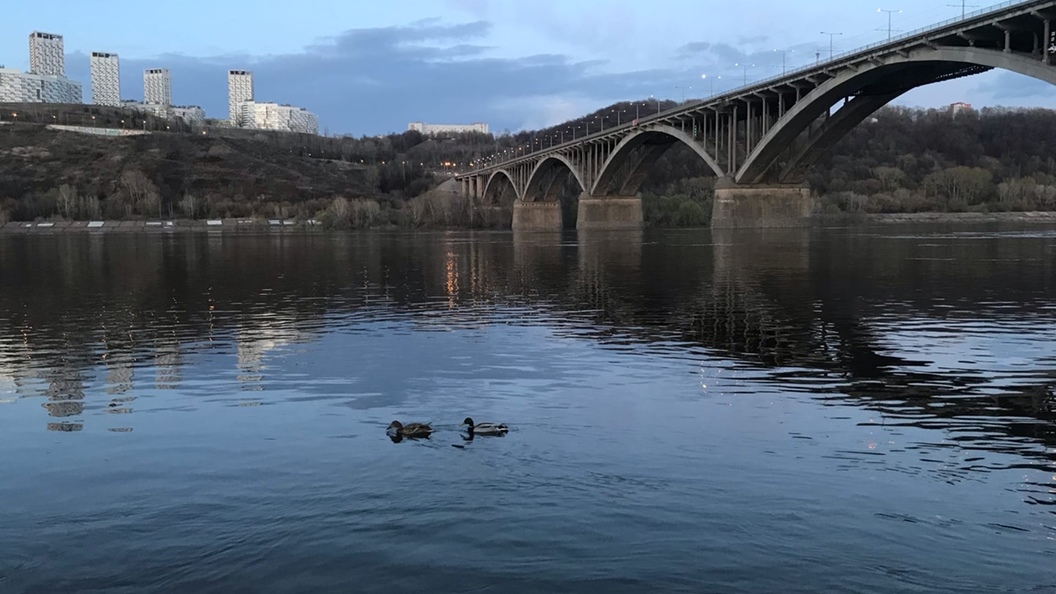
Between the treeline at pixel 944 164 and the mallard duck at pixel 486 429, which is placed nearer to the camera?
the mallard duck at pixel 486 429

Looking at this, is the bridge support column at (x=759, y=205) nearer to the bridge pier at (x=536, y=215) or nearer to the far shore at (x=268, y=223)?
the far shore at (x=268, y=223)

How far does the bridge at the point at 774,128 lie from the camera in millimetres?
54375

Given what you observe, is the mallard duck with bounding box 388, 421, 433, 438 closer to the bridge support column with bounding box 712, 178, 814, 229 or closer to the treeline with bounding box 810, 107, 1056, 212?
the bridge support column with bounding box 712, 178, 814, 229

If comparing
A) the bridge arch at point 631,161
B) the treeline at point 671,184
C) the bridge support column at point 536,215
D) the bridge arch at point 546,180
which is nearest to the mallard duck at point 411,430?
the bridge arch at point 631,161

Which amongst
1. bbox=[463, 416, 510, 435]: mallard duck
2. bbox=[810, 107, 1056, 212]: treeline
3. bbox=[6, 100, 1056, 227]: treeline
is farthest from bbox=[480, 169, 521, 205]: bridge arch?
bbox=[463, 416, 510, 435]: mallard duck

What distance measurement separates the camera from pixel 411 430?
13.1 metres

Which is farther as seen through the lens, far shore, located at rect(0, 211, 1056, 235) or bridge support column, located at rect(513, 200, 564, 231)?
bridge support column, located at rect(513, 200, 564, 231)

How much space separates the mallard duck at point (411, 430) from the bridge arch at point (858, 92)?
151ft

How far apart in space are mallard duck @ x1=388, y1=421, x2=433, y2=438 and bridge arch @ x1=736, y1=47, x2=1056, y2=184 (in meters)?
46.0

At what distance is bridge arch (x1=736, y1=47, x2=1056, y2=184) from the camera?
53562 mm

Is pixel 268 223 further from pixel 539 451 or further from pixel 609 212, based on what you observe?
pixel 539 451

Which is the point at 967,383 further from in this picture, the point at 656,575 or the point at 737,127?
the point at 737,127

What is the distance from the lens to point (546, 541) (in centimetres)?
937

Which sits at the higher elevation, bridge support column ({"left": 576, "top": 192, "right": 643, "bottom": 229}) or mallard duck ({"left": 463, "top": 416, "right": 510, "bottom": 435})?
bridge support column ({"left": 576, "top": 192, "right": 643, "bottom": 229})
